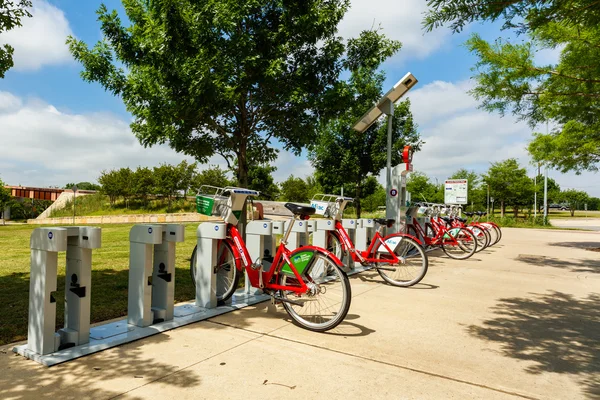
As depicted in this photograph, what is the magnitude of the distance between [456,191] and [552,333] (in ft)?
47.5

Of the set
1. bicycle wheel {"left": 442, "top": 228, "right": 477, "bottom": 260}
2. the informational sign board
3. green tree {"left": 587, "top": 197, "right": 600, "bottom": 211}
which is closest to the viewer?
bicycle wheel {"left": 442, "top": 228, "right": 477, "bottom": 260}

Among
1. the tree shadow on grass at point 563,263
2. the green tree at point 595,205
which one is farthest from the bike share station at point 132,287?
the green tree at point 595,205

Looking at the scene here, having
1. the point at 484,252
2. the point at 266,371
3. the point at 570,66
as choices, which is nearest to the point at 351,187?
the point at 484,252

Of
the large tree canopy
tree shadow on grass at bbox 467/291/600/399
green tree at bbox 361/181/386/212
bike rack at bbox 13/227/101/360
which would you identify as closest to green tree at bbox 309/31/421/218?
the large tree canopy

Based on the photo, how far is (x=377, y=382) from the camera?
2.62 meters

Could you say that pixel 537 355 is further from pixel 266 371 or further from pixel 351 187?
pixel 351 187

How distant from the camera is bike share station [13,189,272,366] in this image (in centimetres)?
291

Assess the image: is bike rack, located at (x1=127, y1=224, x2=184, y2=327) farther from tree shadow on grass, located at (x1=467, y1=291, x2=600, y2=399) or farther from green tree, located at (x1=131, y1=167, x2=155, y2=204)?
green tree, located at (x1=131, y1=167, x2=155, y2=204)

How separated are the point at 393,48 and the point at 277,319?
5.66 meters

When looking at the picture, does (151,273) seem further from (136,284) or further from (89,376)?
(89,376)

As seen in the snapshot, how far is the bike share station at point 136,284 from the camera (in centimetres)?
292

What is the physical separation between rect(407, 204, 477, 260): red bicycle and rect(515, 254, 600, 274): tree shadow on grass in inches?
51.4

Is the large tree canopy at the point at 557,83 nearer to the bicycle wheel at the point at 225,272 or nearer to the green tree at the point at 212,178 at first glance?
the bicycle wheel at the point at 225,272

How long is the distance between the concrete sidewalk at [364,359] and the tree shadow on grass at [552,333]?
0.01 meters
